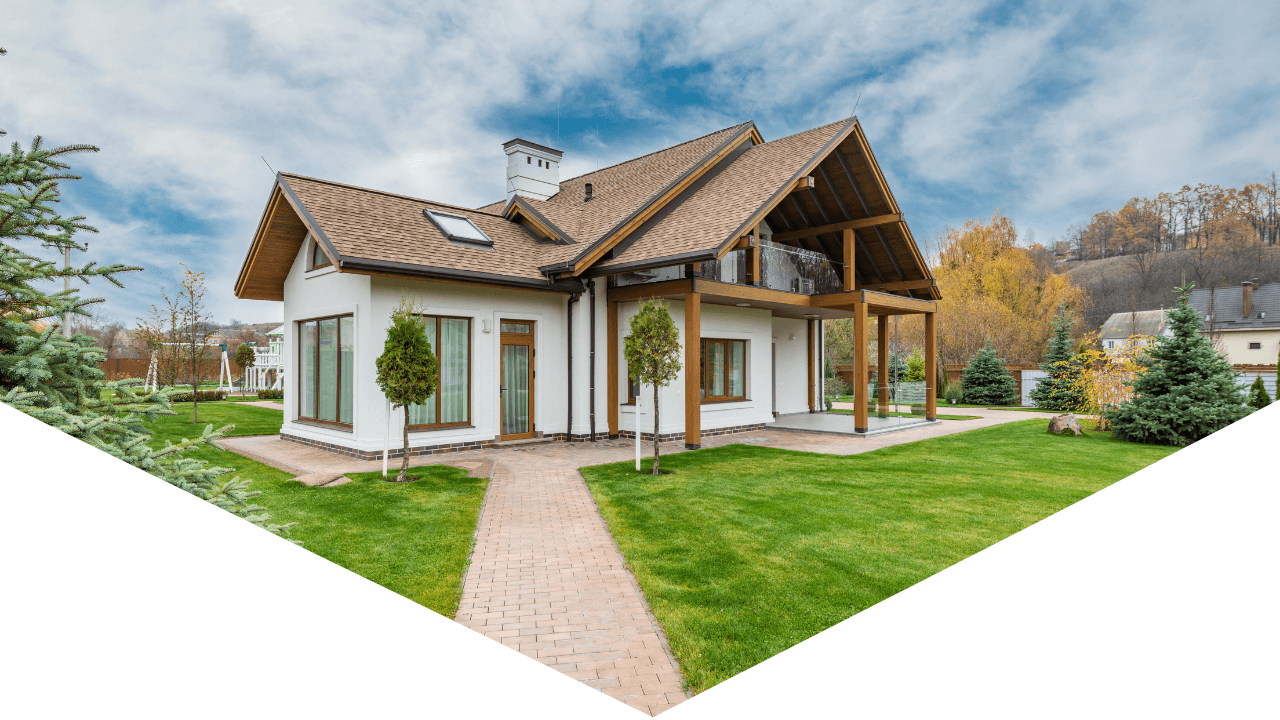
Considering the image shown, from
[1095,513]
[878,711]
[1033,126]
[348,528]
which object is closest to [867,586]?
[878,711]

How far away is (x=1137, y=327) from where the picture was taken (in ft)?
35.2

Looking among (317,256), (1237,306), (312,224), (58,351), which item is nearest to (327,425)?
(317,256)

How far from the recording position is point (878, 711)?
2.54 metres

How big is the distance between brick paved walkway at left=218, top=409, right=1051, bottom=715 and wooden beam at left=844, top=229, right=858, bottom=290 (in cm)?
760

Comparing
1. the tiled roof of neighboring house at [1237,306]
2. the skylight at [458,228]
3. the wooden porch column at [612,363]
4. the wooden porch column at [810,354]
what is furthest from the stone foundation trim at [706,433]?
the tiled roof of neighboring house at [1237,306]

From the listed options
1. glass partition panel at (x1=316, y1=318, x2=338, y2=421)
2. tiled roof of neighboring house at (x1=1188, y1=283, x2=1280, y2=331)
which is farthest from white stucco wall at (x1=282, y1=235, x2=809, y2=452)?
tiled roof of neighboring house at (x1=1188, y1=283, x2=1280, y2=331)

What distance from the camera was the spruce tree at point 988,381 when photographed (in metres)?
22.3

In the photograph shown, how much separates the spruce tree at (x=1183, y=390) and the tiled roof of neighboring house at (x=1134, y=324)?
0.54ft

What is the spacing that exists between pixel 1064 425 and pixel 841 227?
6.32 meters

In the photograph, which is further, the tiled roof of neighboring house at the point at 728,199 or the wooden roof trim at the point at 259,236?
the wooden roof trim at the point at 259,236

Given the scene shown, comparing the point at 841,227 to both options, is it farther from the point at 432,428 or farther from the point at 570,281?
the point at 432,428

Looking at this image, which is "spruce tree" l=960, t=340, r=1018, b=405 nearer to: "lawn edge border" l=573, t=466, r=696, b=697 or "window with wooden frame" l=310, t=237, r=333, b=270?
"lawn edge border" l=573, t=466, r=696, b=697

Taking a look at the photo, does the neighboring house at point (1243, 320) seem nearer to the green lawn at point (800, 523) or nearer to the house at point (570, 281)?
the green lawn at point (800, 523)

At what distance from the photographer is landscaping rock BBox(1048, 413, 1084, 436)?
12547 millimetres
